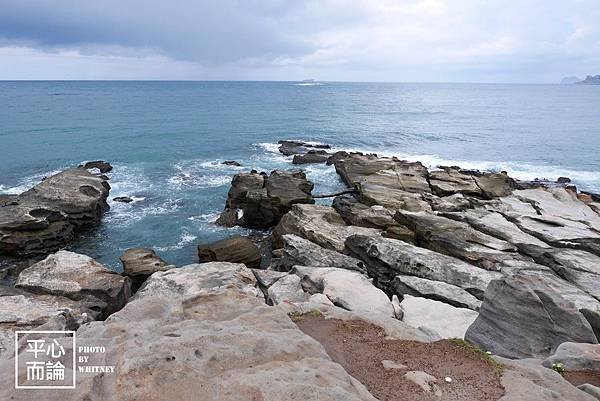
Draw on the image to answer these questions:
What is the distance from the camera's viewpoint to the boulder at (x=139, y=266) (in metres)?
24.8

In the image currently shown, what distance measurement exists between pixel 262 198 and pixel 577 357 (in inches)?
1067

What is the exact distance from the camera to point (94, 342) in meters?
9.76

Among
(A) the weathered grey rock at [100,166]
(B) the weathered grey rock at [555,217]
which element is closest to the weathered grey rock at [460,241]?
(B) the weathered grey rock at [555,217]

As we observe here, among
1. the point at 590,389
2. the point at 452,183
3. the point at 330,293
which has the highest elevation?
the point at 452,183

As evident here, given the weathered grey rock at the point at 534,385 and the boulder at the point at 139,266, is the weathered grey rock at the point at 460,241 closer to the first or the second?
the weathered grey rock at the point at 534,385

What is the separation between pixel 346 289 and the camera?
18047 mm

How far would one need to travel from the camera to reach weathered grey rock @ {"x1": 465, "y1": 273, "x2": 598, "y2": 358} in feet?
44.4

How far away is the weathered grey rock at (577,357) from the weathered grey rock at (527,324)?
3.76ft

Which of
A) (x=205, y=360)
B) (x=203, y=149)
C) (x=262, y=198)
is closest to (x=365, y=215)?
(x=262, y=198)

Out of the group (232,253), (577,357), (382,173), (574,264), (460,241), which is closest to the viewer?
(577,357)

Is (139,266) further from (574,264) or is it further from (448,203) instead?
(574,264)

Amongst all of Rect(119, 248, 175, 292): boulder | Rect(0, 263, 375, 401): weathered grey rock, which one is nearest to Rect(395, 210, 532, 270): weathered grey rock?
Rect(0, 263, 375, 401): weathered grey rock

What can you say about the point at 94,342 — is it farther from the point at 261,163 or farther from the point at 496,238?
the point at 261,163

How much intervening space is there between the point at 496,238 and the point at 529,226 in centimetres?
356
